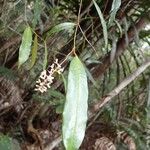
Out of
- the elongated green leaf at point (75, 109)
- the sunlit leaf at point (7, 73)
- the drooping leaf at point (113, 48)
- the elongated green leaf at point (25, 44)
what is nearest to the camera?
the elongated green leaf at point (75, 109)

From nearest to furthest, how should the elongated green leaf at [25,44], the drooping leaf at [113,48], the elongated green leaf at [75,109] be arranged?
the elongated green leaf at [75,109], the elongated green leaf at [25,44], the drooping leaf at [113,48]

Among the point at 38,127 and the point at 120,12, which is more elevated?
the point at 120,12

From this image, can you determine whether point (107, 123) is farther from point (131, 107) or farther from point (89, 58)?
point (89, 58)

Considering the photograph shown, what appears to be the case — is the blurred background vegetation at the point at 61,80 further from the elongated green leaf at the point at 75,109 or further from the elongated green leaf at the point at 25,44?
the elongated green leaf at the point at 75,109

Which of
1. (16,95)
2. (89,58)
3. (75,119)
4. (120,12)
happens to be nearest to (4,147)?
(16,95)

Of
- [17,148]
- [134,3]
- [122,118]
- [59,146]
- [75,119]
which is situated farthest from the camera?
[122,118]

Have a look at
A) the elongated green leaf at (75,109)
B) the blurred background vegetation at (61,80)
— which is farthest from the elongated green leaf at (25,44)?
the blurred background vegetation at (61,80)

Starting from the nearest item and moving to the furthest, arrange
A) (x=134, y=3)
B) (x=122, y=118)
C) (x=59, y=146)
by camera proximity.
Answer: (x=134, y=3) < (x=59, y=146) < (x=122, y=118)
